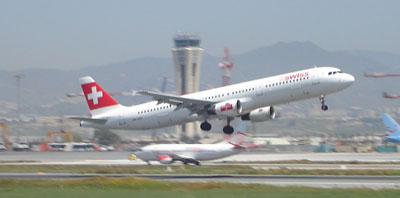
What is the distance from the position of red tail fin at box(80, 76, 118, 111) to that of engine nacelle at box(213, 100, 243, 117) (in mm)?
13507

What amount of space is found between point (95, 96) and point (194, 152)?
12.2m

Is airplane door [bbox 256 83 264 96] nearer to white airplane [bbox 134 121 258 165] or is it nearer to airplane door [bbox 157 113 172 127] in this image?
white airplane [bbox 134 121 258 165]

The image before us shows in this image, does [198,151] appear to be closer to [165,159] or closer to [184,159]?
[184,159]

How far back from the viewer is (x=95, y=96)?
234 ft

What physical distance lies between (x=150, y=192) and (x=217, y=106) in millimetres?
24664

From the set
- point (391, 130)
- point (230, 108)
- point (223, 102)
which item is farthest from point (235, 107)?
point (391, 130)

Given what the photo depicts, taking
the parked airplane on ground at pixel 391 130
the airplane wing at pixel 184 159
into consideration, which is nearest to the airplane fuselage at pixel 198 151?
the airplane wing at pixel 184 159

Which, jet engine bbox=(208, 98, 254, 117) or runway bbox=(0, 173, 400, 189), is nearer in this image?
runway bbox=(0, 173, 400, 189)

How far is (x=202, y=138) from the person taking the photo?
12150 centimetres

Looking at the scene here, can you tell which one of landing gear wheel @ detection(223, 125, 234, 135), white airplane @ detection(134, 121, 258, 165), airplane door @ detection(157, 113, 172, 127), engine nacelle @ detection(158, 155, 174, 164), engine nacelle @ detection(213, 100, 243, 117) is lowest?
engine nacelle @ detection(158, 155, 174, 164)

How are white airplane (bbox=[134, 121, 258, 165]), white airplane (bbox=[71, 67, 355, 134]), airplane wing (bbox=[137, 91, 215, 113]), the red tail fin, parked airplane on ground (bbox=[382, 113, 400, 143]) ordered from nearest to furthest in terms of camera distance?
white airplane (bbox=[71, 67, 355, 134]), airplane wing (bbox=[137, 91, 215, 113]), white airplane (bbox=[134, 121, 258, 165]), the red tail fin, parked airplane on ground (bbox=[382, 113, 400, 143])

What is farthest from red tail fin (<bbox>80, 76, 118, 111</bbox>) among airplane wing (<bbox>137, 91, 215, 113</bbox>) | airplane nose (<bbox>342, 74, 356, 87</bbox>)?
airplane nose (<bbox>342, 74, 356, 87</bbox>)

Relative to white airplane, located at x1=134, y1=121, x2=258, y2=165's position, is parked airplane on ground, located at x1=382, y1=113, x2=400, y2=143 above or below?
above

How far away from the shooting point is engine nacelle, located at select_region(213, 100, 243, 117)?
195 ft
